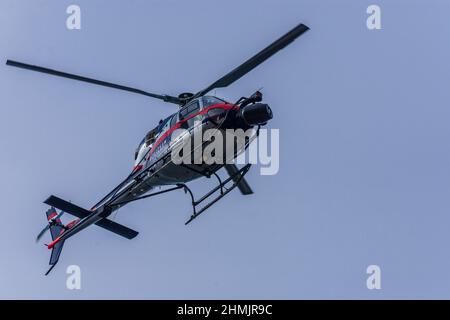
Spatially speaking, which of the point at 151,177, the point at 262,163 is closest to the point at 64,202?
the point at 151,177

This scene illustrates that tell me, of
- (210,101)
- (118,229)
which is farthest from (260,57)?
(118,229)

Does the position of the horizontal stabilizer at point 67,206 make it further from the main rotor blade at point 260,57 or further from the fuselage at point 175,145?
the main rotor blade at point 260,57

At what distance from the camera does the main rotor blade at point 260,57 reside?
35.2ft

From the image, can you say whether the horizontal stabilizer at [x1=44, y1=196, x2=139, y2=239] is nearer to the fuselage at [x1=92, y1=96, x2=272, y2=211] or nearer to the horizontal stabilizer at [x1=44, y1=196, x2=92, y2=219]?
the horizontal stabilizer at [x1=44, y1=196, x2=92, y2=219]

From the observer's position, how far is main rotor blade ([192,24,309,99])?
35.2 feet

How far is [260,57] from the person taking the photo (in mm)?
11094

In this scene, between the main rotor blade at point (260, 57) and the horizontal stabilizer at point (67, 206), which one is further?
the horizontal stabilizer at point (67, 206)

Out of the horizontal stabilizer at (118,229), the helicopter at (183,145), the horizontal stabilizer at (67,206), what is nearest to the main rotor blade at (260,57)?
the helicopter at (183,145)

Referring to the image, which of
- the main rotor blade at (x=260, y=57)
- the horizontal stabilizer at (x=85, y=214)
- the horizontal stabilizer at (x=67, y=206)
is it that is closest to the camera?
the main rotor blade at (x=260, y=57)

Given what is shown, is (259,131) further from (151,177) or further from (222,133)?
(151,177)

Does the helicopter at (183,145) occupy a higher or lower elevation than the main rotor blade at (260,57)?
lower

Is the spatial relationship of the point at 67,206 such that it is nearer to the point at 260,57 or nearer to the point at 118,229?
the point at 118,229

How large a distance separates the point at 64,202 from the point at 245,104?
5.04 metres

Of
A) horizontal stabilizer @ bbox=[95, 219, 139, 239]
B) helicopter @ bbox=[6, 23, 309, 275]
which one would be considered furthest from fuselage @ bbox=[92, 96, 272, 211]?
horizontal stabilizer @ bbox=[95, 219, 139, 239]
